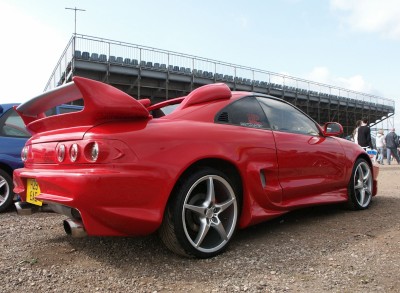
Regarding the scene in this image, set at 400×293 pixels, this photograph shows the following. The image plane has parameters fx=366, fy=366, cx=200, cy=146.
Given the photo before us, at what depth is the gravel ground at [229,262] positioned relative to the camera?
7.37 ft

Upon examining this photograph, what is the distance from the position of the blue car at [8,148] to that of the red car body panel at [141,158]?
195cm

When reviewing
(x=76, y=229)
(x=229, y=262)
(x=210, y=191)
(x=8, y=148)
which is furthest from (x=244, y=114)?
(x=8, y=148)

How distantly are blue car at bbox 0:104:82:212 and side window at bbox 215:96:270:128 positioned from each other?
2.67 metres

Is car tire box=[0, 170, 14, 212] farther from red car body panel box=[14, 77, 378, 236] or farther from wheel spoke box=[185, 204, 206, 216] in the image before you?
wheel spoke box=[185, 204, 206, 216]

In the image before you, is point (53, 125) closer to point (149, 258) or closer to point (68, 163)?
point (68, 163)

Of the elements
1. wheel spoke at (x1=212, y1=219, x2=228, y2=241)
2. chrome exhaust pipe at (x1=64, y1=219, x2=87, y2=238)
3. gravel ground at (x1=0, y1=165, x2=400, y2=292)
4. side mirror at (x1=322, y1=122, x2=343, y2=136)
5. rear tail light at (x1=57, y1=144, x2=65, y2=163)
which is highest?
side mirror at (x1=322, y1=122, x2=343, y2=136)

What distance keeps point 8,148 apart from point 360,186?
14.9ft

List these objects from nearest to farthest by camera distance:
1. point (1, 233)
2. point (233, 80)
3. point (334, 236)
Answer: point (334, 236)
point (1, 233)
point (233, 80)

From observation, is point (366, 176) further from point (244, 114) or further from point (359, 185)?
point (244, 114)

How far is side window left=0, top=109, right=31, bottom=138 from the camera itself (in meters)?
5.00

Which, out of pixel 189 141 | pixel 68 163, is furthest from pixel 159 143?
pixel 68 163

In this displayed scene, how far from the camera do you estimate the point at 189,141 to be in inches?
A: 103

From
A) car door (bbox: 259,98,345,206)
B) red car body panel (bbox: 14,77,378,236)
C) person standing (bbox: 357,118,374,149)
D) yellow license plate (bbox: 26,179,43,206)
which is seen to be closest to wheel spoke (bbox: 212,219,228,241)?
red car body panel (bbox: 14,77,378,236)

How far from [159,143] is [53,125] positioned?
101 centimetres
